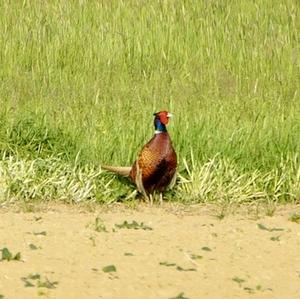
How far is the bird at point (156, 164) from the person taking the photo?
646 centimetres

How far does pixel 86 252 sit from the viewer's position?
5203 mm

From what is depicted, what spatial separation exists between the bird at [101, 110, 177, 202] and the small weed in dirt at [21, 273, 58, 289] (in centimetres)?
181

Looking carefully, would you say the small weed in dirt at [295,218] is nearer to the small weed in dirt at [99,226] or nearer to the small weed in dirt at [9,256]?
the small weed in dirt at [99,226]

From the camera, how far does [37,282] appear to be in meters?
4.71

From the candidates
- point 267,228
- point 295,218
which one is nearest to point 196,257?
point 267,228

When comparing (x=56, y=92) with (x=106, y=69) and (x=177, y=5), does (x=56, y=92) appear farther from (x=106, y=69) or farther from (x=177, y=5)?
(x=177, y=5)

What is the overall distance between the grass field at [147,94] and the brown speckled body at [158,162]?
21 centimetres

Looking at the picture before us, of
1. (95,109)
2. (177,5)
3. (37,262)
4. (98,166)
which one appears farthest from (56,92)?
(37,262)

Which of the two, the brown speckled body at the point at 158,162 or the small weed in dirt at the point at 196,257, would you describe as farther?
the brown speckled body at the point at 158,162

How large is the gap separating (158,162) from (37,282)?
1.92 metres

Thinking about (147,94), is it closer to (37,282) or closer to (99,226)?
(99,226)

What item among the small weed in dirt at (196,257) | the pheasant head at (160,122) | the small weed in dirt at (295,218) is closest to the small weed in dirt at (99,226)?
the small weed in dirt at (196,257)

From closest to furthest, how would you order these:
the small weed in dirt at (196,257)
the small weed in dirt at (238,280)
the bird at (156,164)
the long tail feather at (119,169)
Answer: the small weed in dirt at (238,280)
the small weed in dirt at (196,257)
the bird at (156,164)
the long tail feather at (119,169)

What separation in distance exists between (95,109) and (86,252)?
109 inches
